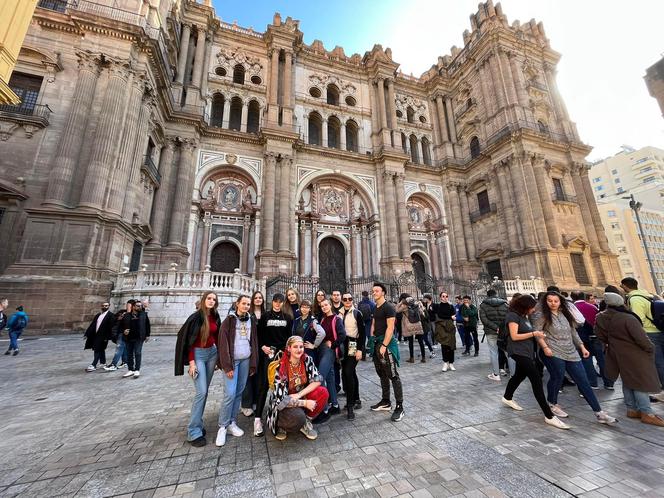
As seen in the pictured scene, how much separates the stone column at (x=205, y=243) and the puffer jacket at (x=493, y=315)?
53.0ft

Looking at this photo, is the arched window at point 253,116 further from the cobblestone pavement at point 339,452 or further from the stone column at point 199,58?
the cobblestone pavement at point 339,452

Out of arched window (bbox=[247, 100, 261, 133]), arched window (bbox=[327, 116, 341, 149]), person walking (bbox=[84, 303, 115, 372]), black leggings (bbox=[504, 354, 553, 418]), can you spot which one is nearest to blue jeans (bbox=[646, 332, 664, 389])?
black leggings (bbox=[504, 354, 553, 418])

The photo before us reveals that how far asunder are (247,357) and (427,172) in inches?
967

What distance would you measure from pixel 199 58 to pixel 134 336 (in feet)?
70.7

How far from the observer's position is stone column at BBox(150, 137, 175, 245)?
51.8 ft

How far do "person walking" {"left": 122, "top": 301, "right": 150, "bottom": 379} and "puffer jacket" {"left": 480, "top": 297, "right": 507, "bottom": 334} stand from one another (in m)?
6.86

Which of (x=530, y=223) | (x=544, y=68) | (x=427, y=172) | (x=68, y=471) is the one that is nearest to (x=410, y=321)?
(x=68, y=471)

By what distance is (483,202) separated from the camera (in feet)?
76.2

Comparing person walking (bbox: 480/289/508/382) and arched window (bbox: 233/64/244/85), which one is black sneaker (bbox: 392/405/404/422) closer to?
person walking (bbox: 480/289/508/382)

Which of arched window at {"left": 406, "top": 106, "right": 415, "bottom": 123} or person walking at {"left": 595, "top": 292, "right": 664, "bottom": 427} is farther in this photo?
arched window at {"left": 406, "top": 106, "right": 415, "bottom": 123}

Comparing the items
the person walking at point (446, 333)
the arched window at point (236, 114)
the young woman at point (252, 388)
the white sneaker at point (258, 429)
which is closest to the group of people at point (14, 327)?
the young woman at point (252, 388)

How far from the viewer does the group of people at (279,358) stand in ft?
10.1

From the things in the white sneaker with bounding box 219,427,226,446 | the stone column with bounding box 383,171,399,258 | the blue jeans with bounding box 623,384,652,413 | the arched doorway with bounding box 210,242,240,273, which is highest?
the stone column with bounding box 383,171,399,258

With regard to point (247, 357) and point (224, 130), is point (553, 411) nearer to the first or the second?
point (247, 357)
